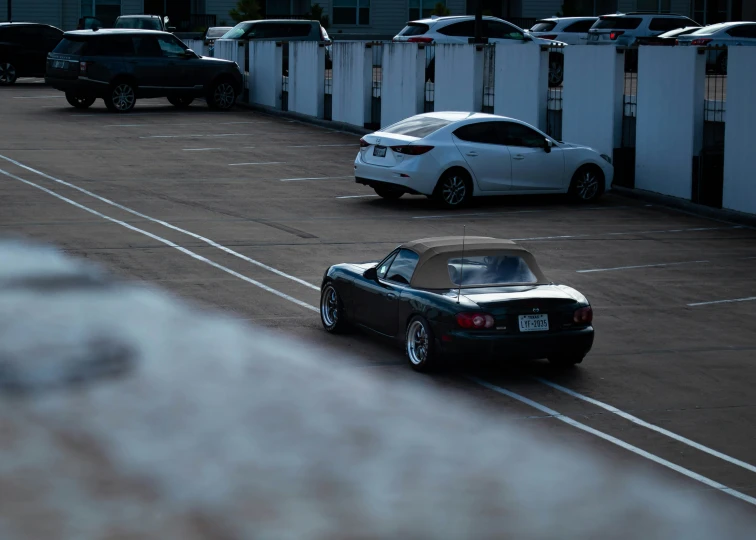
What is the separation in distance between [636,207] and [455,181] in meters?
3.57

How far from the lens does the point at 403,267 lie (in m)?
13.2

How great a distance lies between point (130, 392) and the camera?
1124 centimetres

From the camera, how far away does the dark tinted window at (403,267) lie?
1308 cm

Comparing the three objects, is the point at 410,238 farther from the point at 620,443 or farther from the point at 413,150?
the point at 620,443

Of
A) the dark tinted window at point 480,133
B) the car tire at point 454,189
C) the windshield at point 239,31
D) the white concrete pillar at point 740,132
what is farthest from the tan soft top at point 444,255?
the windshield at point 239,31

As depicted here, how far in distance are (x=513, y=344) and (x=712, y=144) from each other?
14217mm

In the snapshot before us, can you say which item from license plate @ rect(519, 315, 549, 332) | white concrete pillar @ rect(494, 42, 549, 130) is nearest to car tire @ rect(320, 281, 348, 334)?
license plate @ rect(519, 315, 549, 332)

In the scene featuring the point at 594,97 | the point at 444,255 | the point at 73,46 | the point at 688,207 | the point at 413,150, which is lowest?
the point at 688,207

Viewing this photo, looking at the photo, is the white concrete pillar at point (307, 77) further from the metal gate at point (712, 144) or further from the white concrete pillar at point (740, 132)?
the white concrete pillar at point (740, 132)

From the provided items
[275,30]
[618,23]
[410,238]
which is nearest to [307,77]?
[275,30]

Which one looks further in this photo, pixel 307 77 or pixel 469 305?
pixel 307 77

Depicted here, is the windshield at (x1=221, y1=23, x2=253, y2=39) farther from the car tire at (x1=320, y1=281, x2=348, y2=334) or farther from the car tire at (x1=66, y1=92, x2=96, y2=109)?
the car tire at (x1=320, y1=281, x2=348, y2=334)

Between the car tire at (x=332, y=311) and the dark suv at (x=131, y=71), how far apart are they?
2434 centimetres

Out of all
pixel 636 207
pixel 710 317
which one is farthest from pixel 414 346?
pixel 636 207
